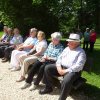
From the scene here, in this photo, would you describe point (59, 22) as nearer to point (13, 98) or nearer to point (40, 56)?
point (40, 56)

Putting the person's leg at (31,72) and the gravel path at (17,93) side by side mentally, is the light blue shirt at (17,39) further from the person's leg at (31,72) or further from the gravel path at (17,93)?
the person's leg at (31,72)

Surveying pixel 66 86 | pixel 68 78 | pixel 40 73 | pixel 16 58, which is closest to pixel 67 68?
pixel 68 78

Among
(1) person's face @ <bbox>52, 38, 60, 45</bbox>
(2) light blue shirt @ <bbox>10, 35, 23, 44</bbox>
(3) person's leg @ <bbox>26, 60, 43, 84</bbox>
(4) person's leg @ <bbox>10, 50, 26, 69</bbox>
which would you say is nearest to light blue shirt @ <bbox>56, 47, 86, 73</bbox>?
(1) person's face @ <bbox>52, 38, 60, 45</bbox>

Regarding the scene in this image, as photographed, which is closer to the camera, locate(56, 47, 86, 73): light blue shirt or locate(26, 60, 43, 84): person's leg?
locate(56, 47, 86, 73): light blue shirt

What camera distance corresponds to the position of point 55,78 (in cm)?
842

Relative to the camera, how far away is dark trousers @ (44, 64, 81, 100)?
729cm

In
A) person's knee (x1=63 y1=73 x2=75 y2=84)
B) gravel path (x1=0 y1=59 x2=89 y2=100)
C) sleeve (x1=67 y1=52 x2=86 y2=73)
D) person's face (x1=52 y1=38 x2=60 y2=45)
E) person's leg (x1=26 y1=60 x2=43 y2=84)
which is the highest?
person's face (x1=52 y1=38 x2=60 y2=45)

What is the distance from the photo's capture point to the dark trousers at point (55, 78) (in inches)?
287

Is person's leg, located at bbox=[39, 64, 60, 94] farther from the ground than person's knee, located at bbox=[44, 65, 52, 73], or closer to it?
closer to it

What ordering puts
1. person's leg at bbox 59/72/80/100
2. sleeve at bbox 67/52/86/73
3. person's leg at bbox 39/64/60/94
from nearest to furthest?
person's leg at bbox 59/72/80/100, sleeve at bbox 67/52/86/73, person's leg at bbox 39/64/60/94

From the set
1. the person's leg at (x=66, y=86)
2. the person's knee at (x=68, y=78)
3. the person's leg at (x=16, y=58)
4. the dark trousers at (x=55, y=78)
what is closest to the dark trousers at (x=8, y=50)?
the person's leg at (x=16, y=58)

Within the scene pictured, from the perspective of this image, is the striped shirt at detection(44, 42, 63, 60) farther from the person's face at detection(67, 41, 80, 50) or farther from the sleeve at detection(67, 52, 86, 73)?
the sleeve at detection(67, 52, 86, 73)

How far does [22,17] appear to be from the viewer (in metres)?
18.8

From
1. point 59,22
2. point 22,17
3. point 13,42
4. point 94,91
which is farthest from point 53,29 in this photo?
point 94,91
